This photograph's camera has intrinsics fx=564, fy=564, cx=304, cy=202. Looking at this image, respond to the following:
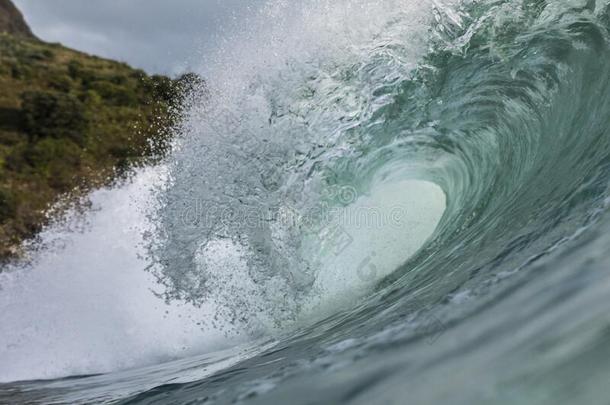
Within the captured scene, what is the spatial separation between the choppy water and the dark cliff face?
40341mm

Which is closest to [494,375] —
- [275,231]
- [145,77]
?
[275,231]

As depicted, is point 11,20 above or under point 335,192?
above

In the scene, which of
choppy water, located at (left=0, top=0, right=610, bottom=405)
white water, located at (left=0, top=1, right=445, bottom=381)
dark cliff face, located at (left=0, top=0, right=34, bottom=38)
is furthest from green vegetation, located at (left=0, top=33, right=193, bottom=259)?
choppy water, located at (left=0, top=0, right=610, bottom=405)

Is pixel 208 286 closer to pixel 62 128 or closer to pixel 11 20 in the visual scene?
pixel 62 128

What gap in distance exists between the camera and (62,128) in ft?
82.5

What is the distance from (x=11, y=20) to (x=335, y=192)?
44795 mm

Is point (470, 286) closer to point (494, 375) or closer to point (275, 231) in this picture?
point (494, 375)

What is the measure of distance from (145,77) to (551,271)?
3290 cm

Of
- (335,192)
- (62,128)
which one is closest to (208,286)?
(335,192)

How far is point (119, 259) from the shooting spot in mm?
6625

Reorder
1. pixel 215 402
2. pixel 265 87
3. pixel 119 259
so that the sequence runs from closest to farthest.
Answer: pixel 215 402 → pixel 265 87 → pixel 119 259

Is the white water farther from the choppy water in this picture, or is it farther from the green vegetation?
the green vegetation

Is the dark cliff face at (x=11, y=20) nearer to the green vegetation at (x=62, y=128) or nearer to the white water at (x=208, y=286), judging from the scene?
the green vegetation at (x=62, y=128)

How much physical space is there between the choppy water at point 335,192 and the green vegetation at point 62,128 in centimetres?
1387
